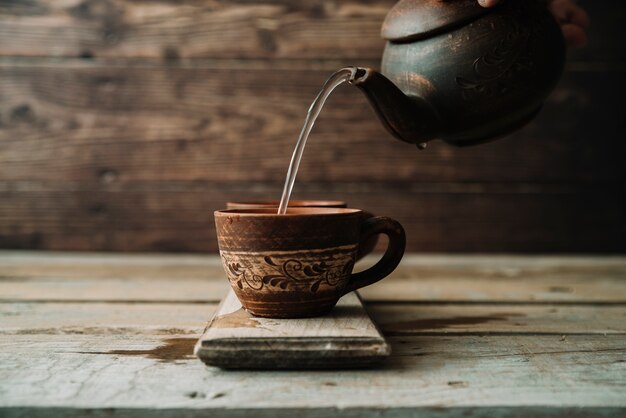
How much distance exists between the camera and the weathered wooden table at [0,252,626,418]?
1.61ft

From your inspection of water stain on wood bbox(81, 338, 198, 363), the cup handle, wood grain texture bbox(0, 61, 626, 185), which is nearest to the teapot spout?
the cup handle

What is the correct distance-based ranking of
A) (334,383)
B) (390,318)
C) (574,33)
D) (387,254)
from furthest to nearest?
(574,33), (390,318), (387,254), (334,383)

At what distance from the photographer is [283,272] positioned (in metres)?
0.62

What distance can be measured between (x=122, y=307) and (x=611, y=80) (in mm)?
1196

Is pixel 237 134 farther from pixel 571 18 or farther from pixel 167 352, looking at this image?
pixel 167 352

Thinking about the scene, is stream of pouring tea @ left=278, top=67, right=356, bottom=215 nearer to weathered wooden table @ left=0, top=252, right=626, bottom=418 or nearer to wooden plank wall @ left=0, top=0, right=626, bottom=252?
weathered wooden table @ left=0, top=252, right=626, bottom=418

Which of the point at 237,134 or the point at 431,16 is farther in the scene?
the point at 237,134

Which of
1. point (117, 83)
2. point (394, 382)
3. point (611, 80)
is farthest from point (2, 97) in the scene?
point (611, 80)

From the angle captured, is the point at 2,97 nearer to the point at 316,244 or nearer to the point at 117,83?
the point at 117,83

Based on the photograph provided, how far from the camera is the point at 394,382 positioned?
0.54m

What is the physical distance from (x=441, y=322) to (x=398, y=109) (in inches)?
10.7

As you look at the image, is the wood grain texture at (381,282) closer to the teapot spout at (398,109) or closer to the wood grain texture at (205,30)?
the teapot spout at (398,109)

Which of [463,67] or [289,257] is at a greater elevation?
[463,67]

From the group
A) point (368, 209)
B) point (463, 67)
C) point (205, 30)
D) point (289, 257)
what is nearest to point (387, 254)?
point (289, 257)
